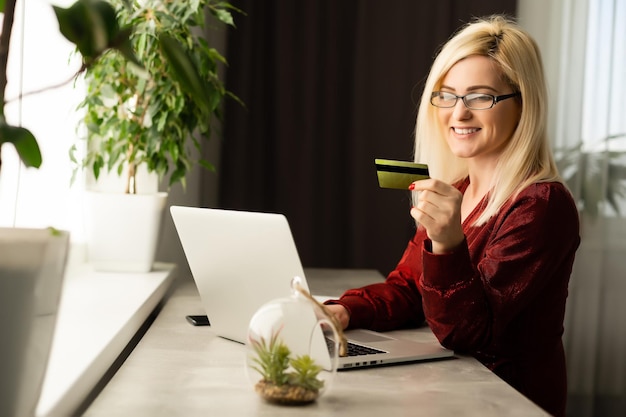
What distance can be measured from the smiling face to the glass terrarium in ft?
2.46

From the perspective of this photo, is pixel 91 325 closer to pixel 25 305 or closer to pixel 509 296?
pixel 25 305

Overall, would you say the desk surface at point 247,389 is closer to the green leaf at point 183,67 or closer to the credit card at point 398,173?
the credit card at point 398,173

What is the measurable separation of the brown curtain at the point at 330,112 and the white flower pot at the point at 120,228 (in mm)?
1215

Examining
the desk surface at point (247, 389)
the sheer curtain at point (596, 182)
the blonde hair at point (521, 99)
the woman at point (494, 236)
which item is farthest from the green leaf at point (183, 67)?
the sheer curtain at point (596, 182)

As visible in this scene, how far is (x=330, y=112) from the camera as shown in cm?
334

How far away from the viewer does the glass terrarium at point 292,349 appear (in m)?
1.01

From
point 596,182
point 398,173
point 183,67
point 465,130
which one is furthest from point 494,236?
point 596,182

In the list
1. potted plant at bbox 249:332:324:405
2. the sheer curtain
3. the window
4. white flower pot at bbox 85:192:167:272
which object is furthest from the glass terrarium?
the sheer curtain

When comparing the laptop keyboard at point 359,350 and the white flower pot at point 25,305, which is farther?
the laptop keyboard at point 359,350

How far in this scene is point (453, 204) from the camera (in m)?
1.34

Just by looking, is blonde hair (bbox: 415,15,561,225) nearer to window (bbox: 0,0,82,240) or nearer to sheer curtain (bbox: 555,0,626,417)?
window (bbox: 0,0,82,240)

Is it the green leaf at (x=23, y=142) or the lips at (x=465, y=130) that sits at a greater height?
the lips at (x=465, y=130)

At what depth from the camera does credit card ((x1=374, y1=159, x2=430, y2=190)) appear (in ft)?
4.26

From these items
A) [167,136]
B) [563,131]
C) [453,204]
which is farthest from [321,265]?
[453,204]
